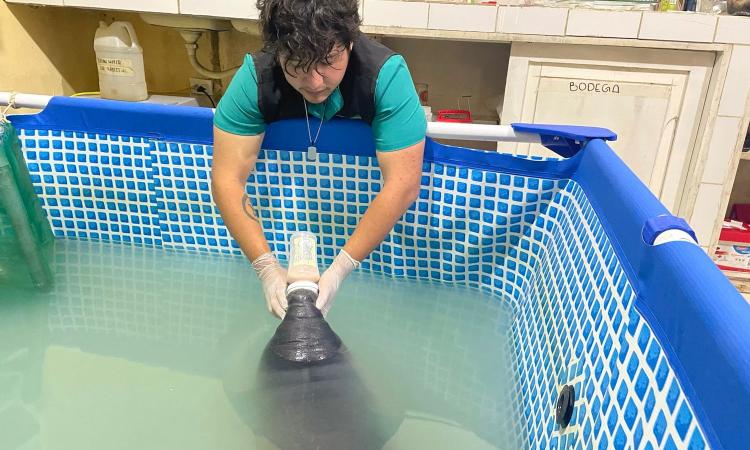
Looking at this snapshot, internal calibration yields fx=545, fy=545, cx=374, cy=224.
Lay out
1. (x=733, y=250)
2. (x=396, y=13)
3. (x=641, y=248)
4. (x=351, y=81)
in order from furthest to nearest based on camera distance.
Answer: (x=733, y=250) → (x=396, y=13) → (x=351, y=81) → (x=641, y=248)

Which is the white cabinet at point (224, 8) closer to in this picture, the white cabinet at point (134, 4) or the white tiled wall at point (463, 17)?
the white cabinet at point (134, 4)

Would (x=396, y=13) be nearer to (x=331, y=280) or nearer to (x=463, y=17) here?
(x=463, y=17)

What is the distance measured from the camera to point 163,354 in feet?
3.86

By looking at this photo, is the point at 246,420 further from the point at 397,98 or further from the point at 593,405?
the point at 397,98

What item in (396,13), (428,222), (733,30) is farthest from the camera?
(396,13)

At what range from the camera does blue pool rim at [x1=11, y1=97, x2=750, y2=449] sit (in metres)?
0.50

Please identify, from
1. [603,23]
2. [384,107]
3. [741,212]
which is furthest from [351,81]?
[741,212]

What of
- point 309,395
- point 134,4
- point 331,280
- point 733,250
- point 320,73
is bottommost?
point 733,250

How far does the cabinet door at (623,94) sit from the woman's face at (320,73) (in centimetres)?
101

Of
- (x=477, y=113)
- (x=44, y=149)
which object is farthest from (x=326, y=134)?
(x=477, y=113)

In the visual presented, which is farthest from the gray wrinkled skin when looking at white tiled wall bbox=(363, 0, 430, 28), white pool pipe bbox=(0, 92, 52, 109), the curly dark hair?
white tiled wall bbox=(363, 0, 430, 28)

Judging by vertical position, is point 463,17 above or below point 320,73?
above

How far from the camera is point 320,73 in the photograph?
988 millimetres

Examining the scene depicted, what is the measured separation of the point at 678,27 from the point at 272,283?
1.53m
